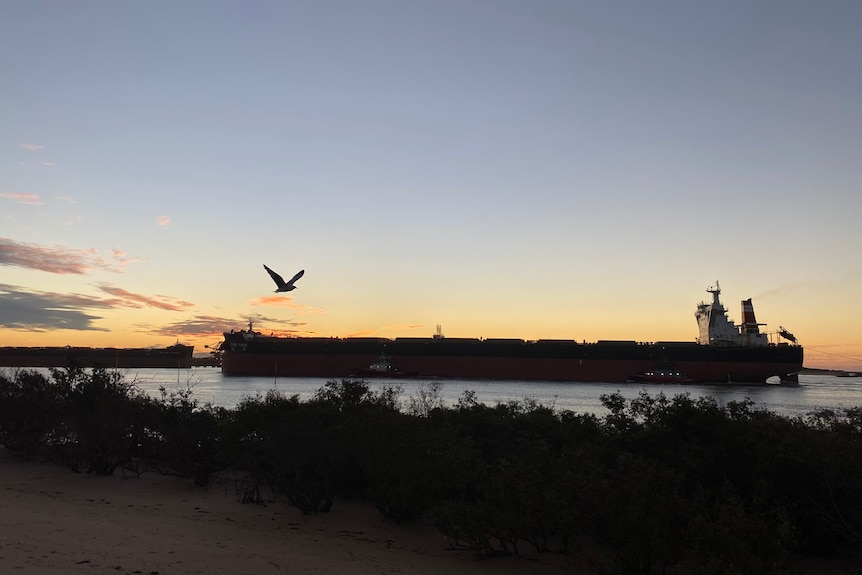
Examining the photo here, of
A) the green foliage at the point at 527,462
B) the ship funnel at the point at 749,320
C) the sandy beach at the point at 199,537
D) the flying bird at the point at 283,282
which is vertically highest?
the ship funnel at the point at 749,320

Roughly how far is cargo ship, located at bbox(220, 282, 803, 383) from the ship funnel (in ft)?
0.37

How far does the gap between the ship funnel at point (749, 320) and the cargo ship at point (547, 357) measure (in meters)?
0.11

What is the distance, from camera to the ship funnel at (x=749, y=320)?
70125 millimetres

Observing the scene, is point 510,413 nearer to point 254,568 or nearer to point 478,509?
point 478,509

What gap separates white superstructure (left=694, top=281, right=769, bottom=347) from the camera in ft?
225

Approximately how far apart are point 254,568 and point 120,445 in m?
7.90

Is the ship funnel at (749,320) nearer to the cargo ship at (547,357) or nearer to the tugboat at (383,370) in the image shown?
the cargo ship at (547,357)

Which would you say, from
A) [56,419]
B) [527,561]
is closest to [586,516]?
[527,561]

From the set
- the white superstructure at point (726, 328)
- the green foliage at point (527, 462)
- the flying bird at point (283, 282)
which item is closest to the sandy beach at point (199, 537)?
the green foliage at point (527, 462)

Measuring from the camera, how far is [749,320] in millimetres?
70812

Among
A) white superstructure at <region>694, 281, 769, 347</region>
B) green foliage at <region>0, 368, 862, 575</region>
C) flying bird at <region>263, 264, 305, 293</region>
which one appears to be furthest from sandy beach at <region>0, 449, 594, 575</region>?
white superstructure at <region>694, 281, 769, 347</region>

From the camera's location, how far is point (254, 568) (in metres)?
7.24

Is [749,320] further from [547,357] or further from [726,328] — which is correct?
[547,357]

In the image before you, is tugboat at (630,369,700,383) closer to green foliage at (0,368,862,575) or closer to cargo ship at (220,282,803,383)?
cargo ship at (220,282,803,383)
